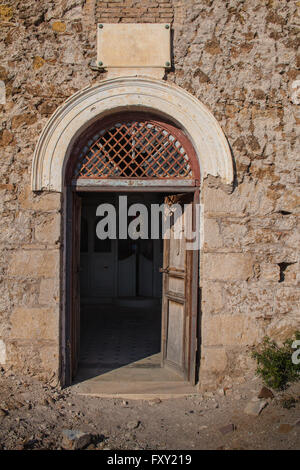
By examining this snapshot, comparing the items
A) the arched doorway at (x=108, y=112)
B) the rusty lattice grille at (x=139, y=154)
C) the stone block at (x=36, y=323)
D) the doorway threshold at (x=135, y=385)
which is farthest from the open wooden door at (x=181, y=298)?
the stone block at (x=36, y=323)

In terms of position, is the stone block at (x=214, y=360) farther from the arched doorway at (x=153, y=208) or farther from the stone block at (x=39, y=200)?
the stone block at (x=39, y=200)

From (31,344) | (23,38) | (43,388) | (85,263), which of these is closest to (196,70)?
(23,38)

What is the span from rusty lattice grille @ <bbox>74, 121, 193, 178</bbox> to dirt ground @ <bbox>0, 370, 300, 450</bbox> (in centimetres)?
214

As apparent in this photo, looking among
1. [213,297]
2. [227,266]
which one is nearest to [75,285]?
[213,297]

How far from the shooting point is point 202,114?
4004 mm

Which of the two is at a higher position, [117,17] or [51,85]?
[117,17]

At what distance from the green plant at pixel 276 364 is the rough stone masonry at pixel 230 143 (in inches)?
4.0

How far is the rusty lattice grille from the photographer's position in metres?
4.20

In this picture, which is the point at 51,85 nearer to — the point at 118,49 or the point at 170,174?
the point at 118,49

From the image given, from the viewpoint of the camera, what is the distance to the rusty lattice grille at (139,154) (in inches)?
165

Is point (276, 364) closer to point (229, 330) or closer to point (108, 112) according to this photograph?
point (229, 330)
